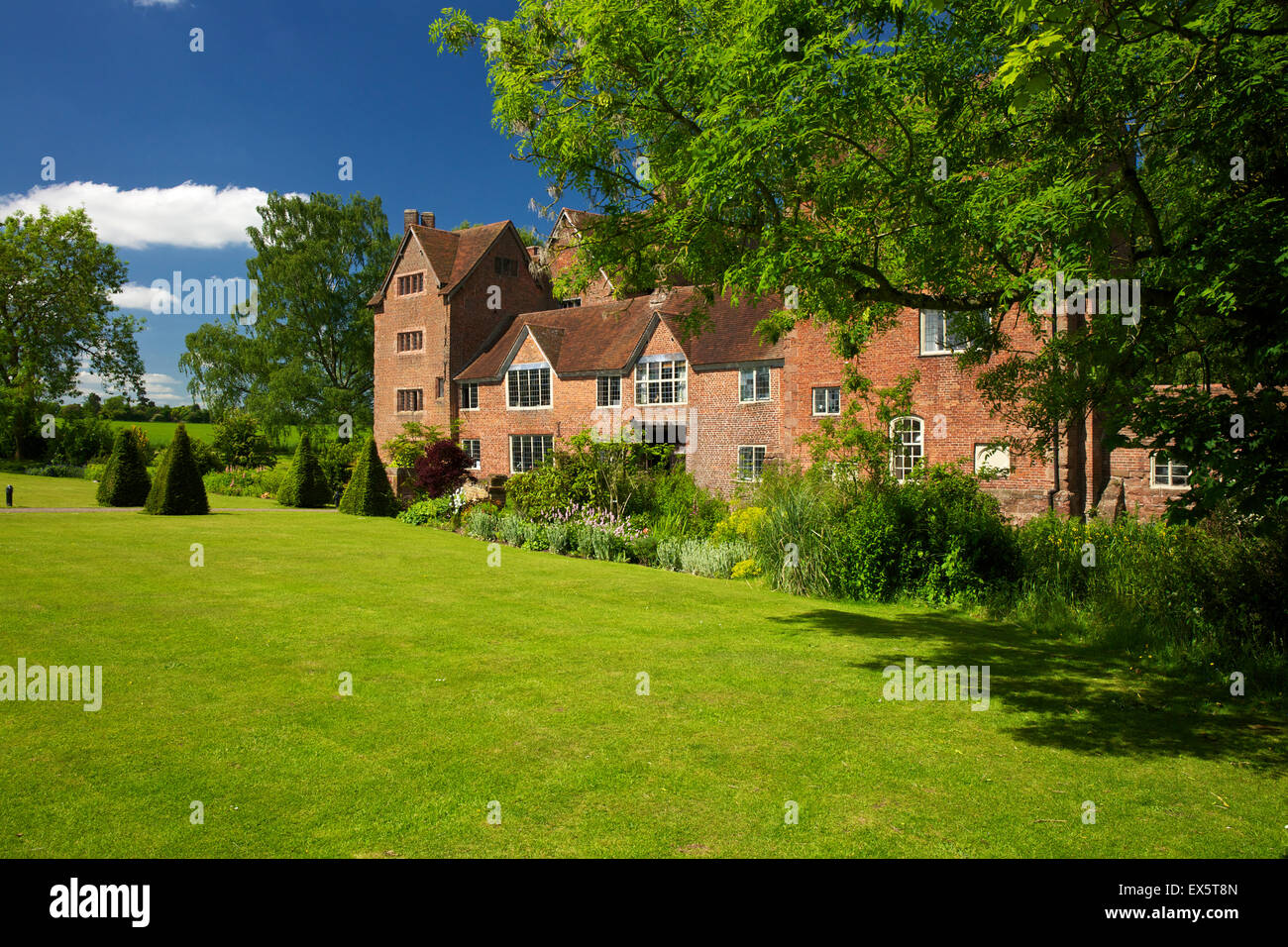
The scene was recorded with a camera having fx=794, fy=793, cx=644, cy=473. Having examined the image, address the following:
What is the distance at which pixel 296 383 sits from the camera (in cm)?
5503

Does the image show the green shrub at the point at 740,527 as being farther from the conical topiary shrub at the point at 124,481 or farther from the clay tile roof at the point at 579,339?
the conical topiary shrub at the point at 124,481

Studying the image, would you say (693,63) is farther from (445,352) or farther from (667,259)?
(445,352)

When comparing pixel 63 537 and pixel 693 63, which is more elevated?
pixel 693 63

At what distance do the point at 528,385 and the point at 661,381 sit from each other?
8.70 m

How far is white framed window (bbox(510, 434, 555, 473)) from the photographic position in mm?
40594

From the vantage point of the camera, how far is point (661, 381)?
117ft

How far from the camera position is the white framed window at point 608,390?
3722cm

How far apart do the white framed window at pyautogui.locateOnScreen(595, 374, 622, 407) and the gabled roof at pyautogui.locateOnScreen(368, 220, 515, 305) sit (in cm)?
1242

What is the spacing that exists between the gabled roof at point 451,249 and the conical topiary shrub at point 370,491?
16686 millimetres

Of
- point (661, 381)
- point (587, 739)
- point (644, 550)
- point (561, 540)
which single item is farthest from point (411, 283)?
point (587, 739)

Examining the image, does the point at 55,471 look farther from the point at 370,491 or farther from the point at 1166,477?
the point at 1166,477

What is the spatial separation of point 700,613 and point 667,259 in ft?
19.0

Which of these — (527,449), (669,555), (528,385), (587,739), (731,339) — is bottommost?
(587,739)
